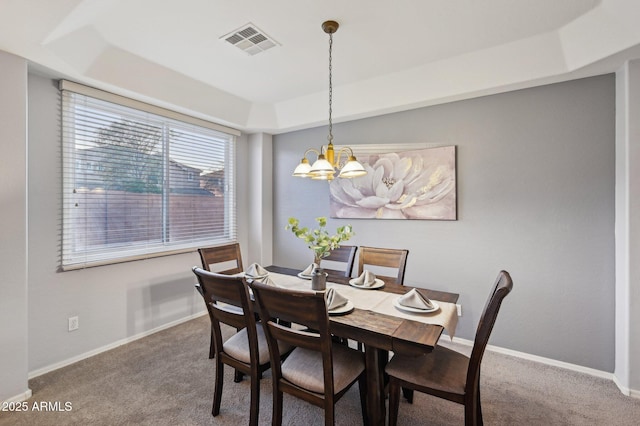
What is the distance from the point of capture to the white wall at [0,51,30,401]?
1.97 m

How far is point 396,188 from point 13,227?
10.4 ft

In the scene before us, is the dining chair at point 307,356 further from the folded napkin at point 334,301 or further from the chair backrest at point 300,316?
the folded napkin at point 334,301

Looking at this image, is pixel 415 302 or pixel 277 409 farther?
pixel 415 302

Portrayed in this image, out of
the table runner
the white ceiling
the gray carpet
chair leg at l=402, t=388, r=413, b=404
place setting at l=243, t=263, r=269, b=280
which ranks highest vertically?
the white ceiling

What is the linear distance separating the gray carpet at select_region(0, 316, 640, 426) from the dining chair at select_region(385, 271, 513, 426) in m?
0.46

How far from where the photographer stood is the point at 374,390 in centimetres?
161

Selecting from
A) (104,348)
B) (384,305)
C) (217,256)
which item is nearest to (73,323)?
(104,348)

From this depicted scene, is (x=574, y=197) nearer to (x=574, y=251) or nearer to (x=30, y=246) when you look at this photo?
(x=574, y=251)

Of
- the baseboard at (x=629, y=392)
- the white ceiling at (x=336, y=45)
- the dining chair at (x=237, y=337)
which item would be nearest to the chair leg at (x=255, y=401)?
the dining chair at (x=237, y=337)

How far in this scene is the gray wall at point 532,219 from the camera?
7.75 feet

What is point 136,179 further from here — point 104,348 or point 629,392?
point 629,392

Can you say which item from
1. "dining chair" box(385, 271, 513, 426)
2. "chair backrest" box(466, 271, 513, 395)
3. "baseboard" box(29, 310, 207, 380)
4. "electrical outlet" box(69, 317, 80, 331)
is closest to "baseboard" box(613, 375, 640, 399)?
"dining chair" box(385, 271, 513, 426)

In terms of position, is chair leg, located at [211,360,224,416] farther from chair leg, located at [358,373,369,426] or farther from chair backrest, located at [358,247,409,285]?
chair backrest, located at [358,247,409,285]

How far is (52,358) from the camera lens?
2416 mm
